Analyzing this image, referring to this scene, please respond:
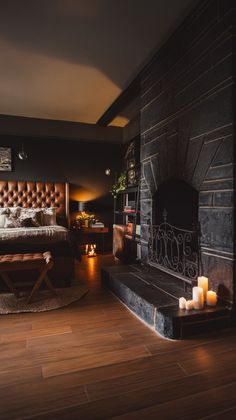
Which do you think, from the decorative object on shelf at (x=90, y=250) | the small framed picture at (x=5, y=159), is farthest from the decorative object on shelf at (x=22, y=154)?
the decorative object on shelf at (x=90, y=250)

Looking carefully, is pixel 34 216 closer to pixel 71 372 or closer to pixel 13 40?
pixel 13 40

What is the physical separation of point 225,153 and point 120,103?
2.84 meters

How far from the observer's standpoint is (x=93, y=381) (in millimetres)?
1492

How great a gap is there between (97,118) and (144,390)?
5015 millimetres

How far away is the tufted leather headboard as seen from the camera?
5266 mm

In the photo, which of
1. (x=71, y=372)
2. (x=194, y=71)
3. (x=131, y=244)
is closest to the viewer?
(x=71, y=372)

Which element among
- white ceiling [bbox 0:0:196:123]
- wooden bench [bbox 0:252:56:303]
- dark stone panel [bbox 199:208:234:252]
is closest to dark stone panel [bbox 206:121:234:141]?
dark stone panel [bbox 199:208:234:252]

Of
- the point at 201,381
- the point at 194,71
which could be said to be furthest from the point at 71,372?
the point at 194,71

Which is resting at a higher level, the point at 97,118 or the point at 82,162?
the point at 97,118

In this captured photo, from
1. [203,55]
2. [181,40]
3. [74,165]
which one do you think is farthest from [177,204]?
[74,165]

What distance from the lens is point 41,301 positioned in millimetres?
2783

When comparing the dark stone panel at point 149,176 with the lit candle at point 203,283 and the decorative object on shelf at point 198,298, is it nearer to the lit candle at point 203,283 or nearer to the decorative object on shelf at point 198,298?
the lit candle at point 203,283

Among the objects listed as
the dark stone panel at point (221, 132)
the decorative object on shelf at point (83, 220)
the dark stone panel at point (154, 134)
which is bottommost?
the decorative object on shelf at point (83, 220)

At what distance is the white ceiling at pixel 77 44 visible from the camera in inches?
94.4
